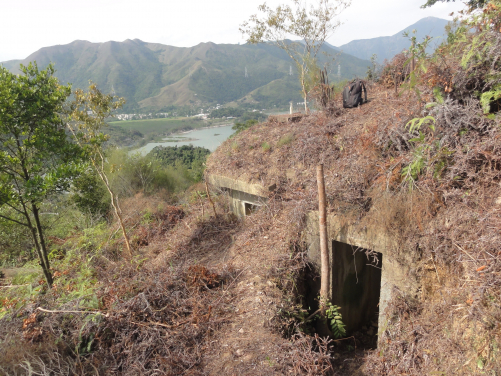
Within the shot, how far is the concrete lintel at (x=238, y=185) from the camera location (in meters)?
7.57

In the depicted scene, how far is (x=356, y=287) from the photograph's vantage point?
6090 millimetres

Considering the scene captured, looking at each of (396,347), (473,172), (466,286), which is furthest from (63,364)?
(473,172)

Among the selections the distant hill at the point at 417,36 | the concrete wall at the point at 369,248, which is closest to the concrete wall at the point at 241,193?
the concrete wall at the point at 369,248

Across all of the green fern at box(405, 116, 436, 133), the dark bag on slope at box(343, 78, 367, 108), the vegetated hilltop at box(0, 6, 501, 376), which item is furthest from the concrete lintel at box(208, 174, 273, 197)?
the dark bag on slope at box(343, 78, 367, 108)

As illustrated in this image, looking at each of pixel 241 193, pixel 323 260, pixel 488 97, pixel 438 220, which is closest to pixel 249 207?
pixel 241 193

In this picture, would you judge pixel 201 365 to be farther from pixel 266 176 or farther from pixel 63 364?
pixel 266 176

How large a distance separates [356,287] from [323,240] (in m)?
2.18

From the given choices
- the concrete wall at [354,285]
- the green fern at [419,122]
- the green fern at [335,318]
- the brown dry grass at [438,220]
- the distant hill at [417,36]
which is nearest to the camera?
the brown dry grass at [438,220]

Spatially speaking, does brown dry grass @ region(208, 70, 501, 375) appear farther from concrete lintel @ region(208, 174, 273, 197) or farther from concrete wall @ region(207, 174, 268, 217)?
concrete wall @ region(207, 174, 268, 217)

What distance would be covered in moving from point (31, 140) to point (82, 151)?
33.1 inches

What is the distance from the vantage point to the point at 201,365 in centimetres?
384

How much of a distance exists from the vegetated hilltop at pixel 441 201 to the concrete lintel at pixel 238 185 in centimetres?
151

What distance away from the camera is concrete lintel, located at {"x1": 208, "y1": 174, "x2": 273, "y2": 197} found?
24.8 feet

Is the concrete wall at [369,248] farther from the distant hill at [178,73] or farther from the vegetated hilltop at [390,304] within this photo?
the distant hill at [178,73]
